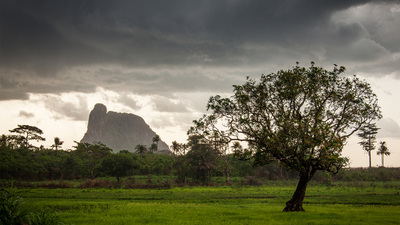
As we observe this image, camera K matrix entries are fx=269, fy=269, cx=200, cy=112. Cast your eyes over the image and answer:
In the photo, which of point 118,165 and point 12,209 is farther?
point 118,165

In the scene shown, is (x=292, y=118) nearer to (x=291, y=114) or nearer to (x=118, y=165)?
(x=291, y=114)

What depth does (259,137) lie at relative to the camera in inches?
842

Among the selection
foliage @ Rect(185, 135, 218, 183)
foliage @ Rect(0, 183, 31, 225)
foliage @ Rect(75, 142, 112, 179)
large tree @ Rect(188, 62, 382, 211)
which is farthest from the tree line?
foliage @ Rect(75, 142, 112, 179)

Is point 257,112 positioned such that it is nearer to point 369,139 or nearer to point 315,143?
point 315,143

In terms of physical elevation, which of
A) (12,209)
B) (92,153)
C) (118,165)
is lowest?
(118,165)

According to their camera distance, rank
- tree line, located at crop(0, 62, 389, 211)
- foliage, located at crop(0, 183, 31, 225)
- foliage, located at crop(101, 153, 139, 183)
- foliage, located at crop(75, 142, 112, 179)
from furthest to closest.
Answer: foliage, located at crop(75, 142, 112, 179), foliage, located at crop(101, 153, 139, 183), tree line, located at crop(0, 62, 389, 211), foliage, located at crop(0, 183, 31, 225)

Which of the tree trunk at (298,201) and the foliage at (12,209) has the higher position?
the foliage at (12,209)

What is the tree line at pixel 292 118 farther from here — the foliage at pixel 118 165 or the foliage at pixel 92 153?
Result: the foliage at pixel 92 153

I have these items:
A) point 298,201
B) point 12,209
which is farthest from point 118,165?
point 12,209

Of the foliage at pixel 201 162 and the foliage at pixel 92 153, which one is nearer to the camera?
the foliage at pixel 201 162

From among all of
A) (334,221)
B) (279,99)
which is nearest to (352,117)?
(279,99)

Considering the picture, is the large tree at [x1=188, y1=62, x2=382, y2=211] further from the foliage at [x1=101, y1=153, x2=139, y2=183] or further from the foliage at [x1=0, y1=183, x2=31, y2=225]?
the foliage at [x1=101, y1=153, x2=139, y2=183]

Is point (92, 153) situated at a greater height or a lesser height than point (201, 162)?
greater

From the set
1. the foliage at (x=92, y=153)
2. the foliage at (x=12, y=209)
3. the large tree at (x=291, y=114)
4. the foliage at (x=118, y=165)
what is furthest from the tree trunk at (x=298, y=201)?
the foliage at (x=92, y=153)
